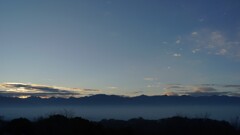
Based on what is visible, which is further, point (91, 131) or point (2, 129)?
point (2, 129)

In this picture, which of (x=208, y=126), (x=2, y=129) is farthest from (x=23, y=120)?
(x=208, y=126)

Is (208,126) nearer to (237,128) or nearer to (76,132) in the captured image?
(237,128)

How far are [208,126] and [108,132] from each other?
1351cm

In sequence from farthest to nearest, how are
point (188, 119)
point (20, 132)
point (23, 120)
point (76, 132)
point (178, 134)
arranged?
point (188, 119)
point (178, 134)
point (23, 120)
point (20, 132)
point (76, 132)

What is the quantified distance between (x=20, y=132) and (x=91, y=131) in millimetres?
7160

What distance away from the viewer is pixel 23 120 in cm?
4038

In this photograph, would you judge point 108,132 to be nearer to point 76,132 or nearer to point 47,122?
point 76,132

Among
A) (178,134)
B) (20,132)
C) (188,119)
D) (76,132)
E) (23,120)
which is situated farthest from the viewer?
(188,119)

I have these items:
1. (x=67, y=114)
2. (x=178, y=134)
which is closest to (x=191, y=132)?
(x=178, y=134)

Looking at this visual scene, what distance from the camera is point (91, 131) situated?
36.4 metres

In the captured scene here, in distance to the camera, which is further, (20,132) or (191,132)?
(191,132)

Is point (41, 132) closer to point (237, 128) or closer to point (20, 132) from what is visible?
point (20, 132)

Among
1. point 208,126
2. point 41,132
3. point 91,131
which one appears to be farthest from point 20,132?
point 208,126

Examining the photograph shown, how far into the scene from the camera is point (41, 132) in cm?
3709
